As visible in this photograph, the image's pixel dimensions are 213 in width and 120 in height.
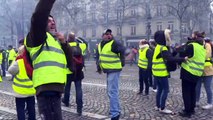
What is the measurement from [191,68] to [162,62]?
26.8 inches

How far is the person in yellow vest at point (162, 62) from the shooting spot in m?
6.88

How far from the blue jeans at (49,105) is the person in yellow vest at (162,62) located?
3780 mm

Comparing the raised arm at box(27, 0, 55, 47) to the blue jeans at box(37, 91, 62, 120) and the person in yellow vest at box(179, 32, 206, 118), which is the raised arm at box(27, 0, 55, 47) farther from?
the person in yellow vest at box(179, 32, 206, 118)

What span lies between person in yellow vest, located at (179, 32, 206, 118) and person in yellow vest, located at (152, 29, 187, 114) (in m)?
0.30

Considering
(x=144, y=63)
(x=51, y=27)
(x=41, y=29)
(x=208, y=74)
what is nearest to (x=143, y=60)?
(x=144, y=63)

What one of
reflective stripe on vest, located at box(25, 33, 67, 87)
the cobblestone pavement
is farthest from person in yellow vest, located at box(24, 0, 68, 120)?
the cobblestone pavement

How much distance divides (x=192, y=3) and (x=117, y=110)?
30.3 meters

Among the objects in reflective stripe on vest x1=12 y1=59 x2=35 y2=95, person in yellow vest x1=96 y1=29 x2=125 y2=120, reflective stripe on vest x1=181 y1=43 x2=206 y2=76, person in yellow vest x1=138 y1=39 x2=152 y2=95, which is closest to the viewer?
reflective stripe on vest x1=12 y1=59 x2=35 y2=95

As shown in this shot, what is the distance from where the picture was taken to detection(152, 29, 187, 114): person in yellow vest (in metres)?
6.88

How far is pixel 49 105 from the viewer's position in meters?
3.62

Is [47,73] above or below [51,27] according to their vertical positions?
below

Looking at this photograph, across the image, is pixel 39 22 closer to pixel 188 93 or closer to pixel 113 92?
pixel 113 92

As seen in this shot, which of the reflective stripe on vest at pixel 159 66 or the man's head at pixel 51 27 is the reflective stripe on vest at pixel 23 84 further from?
the reflective stripe on vest at pixel 159 66

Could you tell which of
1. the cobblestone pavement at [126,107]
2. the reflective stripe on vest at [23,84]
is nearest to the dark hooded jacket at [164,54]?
the cobblestone pavement at [126,107]
